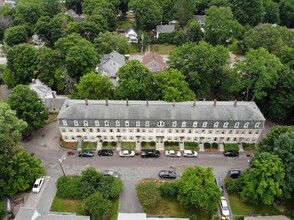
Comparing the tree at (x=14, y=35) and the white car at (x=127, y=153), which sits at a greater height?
the tree at (x=14, y=35)

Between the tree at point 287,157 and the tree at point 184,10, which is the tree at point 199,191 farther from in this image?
the tree at point 184,10

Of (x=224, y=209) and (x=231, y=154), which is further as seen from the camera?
(x=231, y=154)

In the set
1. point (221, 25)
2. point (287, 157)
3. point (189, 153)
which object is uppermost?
point (221, 25)

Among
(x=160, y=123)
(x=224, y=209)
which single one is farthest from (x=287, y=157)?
(x=160, y=123)

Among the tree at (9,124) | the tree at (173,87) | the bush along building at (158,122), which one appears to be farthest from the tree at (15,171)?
the tree at (173,87)

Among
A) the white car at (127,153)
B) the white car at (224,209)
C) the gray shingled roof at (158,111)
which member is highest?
the gray shingled roof at (158,111)

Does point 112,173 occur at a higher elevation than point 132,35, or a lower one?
lower

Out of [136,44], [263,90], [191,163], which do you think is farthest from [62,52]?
[263,90]

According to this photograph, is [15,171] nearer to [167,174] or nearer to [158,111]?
[167,174]
